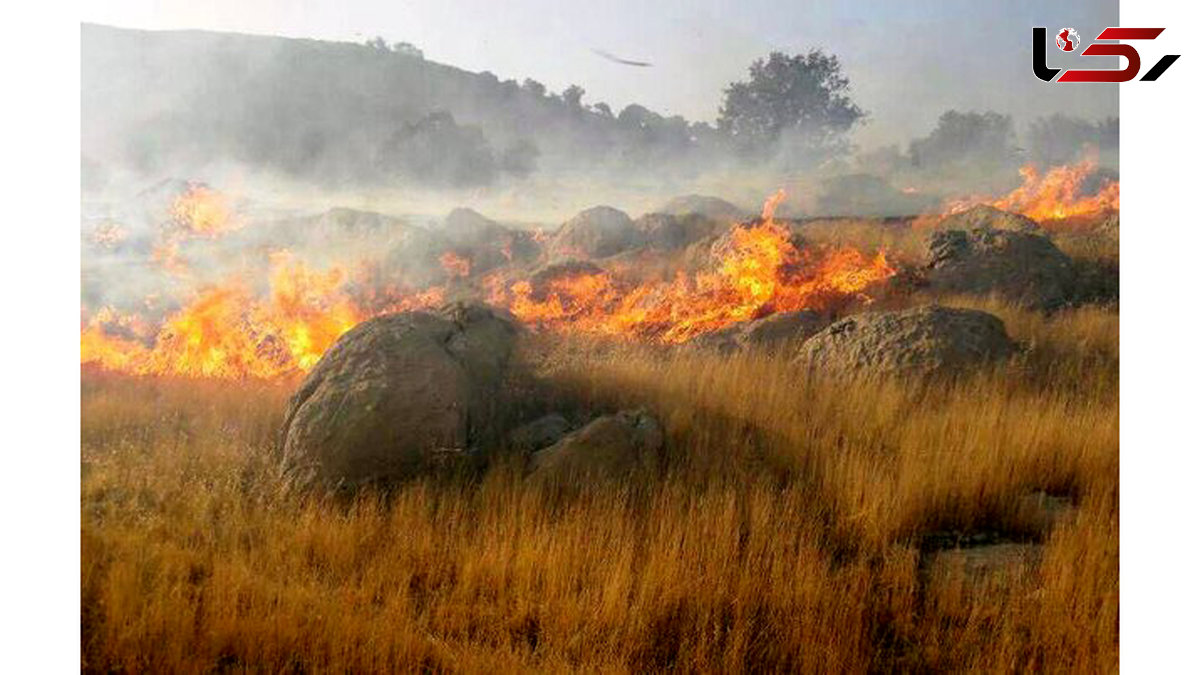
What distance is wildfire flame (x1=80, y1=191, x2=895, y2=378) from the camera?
17.9 feet

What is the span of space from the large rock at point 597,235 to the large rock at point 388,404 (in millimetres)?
908

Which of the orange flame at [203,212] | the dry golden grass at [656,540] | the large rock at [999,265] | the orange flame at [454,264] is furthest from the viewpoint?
the large rock at [999,265]

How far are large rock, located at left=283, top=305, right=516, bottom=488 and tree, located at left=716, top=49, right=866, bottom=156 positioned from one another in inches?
78.0

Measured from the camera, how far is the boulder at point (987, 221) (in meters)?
6.49

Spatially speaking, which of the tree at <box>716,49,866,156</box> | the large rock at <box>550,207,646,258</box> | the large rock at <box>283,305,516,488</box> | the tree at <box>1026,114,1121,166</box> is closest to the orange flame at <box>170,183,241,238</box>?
the large rock at <box>283,305,516,488</box>

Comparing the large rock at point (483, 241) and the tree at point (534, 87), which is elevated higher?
the tree at point (534, 87)

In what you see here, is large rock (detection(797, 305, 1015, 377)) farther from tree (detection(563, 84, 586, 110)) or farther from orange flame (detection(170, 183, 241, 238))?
orange flame (detection(170, 183, 241, 238))

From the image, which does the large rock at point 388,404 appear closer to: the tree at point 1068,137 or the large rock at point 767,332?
the large rock at point 767,332

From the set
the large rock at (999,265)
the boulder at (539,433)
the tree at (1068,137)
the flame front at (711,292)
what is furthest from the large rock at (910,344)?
the boulder at (539,433)

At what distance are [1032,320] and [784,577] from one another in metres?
3.43

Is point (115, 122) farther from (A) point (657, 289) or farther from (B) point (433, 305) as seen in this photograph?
(A) point (657, 289)

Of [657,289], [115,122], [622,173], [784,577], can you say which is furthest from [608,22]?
[784,577]

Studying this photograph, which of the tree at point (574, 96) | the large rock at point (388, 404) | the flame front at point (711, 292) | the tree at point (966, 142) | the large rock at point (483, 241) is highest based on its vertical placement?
the tree at point (574, 96)

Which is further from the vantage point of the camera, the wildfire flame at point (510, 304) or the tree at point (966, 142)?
the tree at point (966, 142)
